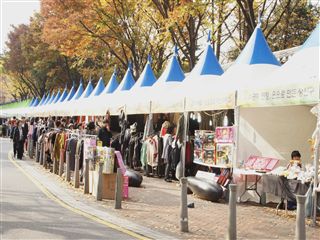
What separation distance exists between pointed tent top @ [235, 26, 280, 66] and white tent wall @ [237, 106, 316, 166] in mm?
1431

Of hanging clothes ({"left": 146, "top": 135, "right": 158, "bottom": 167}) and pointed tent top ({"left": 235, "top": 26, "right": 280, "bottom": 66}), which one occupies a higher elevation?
pointed tent top ({"left": 235, "top": 26, "right": 280, "bottom": 66})

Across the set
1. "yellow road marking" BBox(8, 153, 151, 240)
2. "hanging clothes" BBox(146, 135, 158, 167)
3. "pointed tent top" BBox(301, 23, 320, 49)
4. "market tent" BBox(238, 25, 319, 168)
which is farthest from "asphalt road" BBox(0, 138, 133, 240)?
"pointed tent top" BBox(301, 23, 320, 49)

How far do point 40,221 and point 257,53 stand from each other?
7.41 m

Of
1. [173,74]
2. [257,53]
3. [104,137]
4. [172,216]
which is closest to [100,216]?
[172,216]

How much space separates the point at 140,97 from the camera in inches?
733

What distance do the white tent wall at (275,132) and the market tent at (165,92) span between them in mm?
2935

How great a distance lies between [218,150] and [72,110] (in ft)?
54.1

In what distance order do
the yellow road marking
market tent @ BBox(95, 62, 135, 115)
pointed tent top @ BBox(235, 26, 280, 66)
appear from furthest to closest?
market tent @ BBox(95, 62, 135, 115), pointed tent top @ BBox(235, 26, 280, 66), the yellow road marking

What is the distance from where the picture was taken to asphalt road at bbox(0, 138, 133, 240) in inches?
302

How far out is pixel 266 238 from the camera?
8.00 metres

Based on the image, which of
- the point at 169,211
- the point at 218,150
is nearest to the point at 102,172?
the point at 169,211

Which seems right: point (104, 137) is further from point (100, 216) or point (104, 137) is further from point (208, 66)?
point (100, 216)

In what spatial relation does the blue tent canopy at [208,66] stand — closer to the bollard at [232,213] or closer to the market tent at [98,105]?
the market tent at [98,105]

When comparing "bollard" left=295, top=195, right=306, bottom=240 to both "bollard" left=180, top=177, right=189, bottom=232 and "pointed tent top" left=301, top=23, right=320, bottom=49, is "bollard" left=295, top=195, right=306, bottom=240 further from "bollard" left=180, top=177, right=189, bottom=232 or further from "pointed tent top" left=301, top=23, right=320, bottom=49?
"pointed tent top" left=301, top=23, right=320, bottom=49
